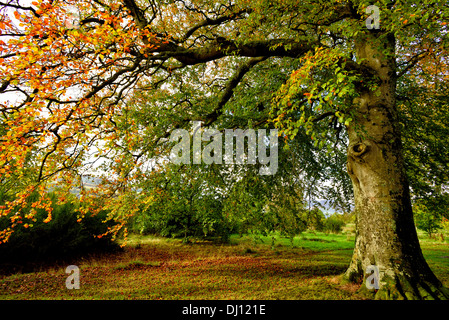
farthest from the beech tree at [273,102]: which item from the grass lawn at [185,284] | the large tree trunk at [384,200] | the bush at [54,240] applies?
the bush at [54,240]

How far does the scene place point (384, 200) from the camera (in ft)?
16.4

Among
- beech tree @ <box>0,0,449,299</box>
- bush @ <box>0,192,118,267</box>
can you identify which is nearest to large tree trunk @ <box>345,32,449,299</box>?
beech tree @ <box>0,0,449,299</box>

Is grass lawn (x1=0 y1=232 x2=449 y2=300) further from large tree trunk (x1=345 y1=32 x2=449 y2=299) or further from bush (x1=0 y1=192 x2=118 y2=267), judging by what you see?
bush (x1=0 y1=192 x2=118 y2=267)

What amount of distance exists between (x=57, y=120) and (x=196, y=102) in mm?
4754

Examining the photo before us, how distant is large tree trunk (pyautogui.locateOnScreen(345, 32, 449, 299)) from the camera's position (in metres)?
4.56

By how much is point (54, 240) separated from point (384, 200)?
16.2 meters

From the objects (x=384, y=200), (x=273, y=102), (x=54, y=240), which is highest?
(x=273, y=102)

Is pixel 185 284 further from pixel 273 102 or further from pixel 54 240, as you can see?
pixel 54 240

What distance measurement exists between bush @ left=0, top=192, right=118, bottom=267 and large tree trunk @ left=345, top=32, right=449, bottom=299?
12.9 metres

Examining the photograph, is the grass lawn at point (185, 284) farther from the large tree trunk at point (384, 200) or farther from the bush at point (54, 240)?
the bush at point (54, 240)

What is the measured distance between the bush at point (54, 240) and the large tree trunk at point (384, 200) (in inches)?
506

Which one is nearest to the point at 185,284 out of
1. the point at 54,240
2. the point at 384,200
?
the point at 384,200

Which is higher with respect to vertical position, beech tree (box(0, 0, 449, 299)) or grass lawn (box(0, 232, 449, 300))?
beech tree (box(0, 0, 449, 299))

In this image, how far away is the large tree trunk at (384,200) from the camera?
180 inches
